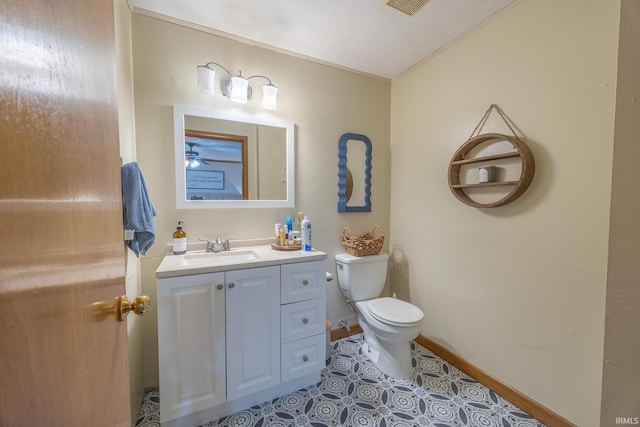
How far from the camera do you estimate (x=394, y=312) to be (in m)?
1.77

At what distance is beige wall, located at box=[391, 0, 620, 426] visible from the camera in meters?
1.21

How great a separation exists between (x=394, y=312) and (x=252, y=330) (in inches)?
38.2

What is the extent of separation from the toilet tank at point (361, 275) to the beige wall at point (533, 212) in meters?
0.39

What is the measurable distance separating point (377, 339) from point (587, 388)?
110 cm

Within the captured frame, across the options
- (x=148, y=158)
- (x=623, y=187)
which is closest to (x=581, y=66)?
(x=623, y=187)

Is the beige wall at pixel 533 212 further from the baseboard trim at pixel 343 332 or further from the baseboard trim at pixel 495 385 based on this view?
the baseboard trim at pixel 343 332

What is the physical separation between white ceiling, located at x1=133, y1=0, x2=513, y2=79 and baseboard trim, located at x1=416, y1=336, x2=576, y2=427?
230cm

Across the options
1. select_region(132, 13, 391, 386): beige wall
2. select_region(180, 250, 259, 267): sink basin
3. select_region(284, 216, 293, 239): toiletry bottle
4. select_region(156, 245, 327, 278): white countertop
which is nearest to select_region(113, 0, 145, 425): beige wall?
select_region(132, 13, 391, 386): beige wall

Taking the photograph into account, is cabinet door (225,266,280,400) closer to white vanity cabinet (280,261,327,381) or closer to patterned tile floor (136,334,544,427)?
white vanity cabinet (280,261,327,381)

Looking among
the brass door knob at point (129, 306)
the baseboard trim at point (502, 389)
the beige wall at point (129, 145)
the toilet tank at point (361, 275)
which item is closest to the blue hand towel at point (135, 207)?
the beige wall at point (129, 145)

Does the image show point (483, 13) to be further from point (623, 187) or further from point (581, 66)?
point (623, 187)

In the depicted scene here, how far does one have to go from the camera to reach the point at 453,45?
1.82 meters

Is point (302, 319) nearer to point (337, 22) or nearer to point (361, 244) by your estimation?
point (361, 244)

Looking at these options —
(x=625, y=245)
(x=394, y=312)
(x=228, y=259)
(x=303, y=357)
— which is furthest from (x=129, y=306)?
(x=394, y=312)
